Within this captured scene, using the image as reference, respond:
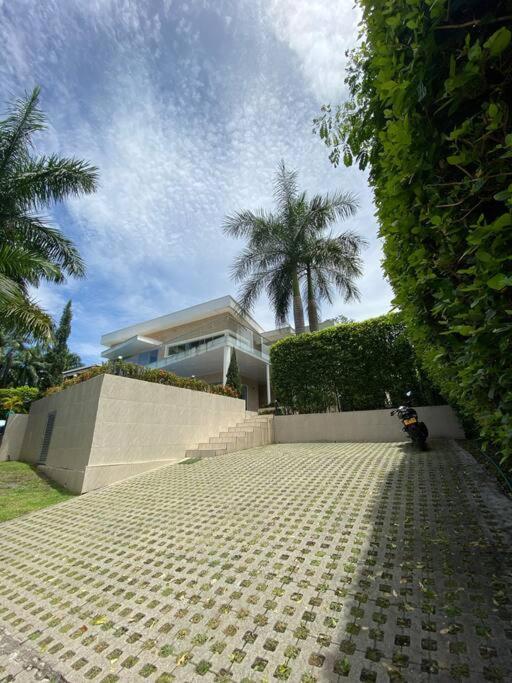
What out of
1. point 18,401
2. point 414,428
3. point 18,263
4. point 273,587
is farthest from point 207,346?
point 273,587

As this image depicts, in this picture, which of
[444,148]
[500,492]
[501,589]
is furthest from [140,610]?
[500,492]

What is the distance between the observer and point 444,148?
150cm

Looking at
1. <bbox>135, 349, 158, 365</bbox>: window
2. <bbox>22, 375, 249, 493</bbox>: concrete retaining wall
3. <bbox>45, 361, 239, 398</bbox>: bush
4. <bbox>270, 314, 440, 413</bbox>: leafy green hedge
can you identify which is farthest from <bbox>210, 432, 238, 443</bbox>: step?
<bbox>135, 349, 158, 365</bbox>: window

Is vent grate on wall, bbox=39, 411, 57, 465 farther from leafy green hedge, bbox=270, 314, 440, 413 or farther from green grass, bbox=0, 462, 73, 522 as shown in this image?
leafy green hedge, bbox=270, 314, 440, 413

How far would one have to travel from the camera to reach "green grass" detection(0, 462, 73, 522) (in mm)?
5715

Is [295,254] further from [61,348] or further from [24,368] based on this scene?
[24,368]

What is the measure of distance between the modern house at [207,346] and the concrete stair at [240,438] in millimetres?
5084

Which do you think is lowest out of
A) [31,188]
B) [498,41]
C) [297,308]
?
[498,41]

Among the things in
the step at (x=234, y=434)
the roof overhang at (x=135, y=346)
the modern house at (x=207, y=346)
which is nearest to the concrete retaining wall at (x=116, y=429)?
the step at (x=234, y=434)

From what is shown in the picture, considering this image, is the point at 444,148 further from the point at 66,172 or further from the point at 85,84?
the point at 66,172

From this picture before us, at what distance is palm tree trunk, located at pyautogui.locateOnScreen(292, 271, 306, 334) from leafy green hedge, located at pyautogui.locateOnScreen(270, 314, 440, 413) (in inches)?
67.8

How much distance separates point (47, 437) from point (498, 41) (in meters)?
11.5

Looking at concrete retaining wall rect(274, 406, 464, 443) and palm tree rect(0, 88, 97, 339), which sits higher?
palm tree rect(0, 88, 97, 339)

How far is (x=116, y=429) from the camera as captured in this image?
6.88 m
